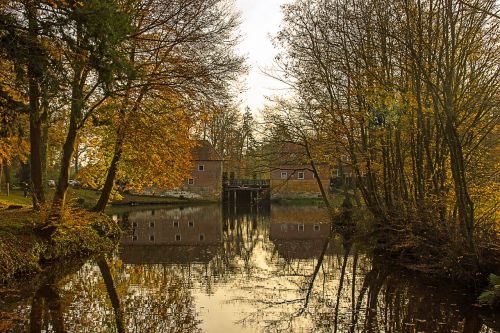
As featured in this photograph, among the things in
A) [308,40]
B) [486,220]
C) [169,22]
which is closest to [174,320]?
[486,220]

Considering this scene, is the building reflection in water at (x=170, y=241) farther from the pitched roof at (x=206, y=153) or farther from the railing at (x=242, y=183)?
the pitched roof at (x=206, y=153)

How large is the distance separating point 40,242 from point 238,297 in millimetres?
6359

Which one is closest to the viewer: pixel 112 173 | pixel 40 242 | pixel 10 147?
pixel 40 242

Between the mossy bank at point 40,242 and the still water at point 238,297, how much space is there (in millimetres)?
685

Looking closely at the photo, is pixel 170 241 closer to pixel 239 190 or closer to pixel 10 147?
pixel 10 147

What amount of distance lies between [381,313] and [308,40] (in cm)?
1489

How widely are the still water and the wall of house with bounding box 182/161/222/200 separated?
124 feet

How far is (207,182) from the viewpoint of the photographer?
→ 5900 cm

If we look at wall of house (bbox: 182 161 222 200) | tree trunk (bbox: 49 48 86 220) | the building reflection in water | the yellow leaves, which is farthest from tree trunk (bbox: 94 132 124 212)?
wall of house (bbox: 182 161 222 200)

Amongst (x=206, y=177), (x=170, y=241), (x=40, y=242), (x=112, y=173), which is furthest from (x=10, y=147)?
(x=206, y=177)

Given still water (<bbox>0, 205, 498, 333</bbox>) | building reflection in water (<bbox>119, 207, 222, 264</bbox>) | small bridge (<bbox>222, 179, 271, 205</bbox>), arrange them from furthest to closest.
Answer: small bridge (<bbox>222, 179, 271, 205</bbox>) < building reflection in water (<bbox>119, 207, 222, 264</bbox>) < still water (<bbox>0, 205, 498, 333</bbox>)

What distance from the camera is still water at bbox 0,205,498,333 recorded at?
9250 mm

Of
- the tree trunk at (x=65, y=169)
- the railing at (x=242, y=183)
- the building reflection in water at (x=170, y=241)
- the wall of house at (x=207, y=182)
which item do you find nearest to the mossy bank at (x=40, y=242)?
the tree trunk at (x=65, y=169)

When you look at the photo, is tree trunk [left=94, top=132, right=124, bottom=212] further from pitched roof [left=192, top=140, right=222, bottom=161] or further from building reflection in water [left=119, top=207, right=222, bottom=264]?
pitched roof [left=192, top=140, right=222, bottom=161]
